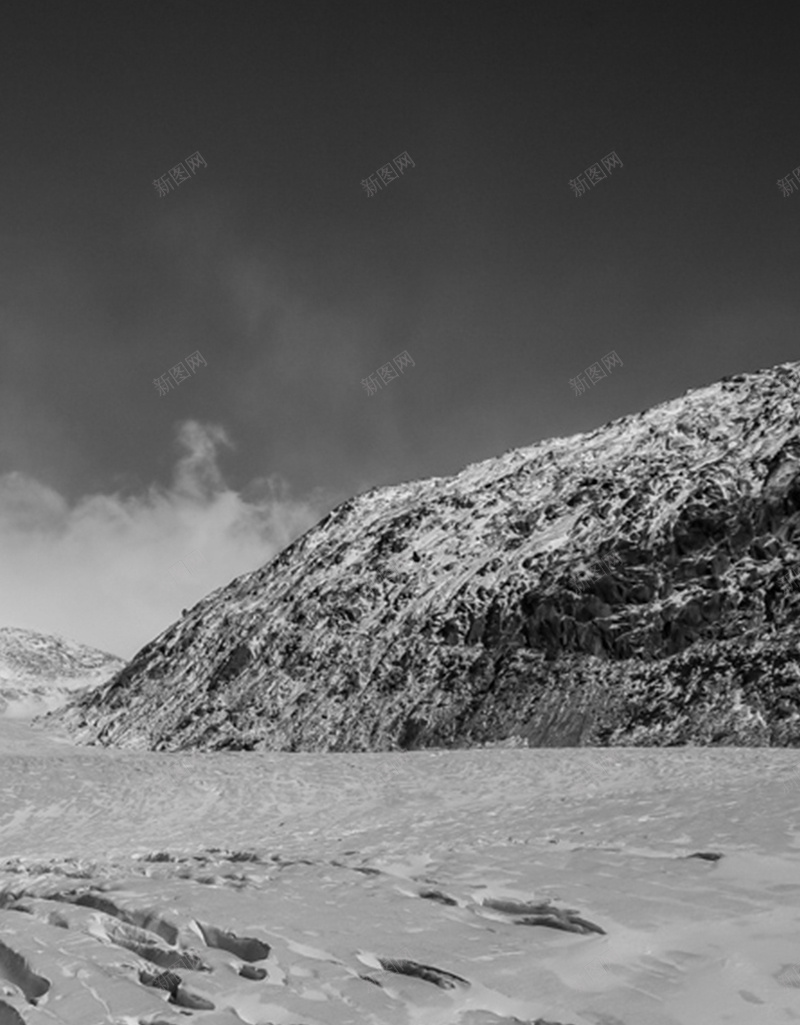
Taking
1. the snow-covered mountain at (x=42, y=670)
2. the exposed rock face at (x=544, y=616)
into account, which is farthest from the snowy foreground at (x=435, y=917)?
the snow-covered mountain at (x=42, y=670)

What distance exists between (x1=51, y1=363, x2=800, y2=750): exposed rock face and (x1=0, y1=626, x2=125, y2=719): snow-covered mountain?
2890cm

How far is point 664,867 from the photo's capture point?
367 inches

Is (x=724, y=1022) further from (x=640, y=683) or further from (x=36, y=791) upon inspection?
(x=640, y=683)

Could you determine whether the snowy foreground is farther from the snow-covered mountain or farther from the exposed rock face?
the snow-covered mountain

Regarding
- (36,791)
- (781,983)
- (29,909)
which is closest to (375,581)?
(36,791)

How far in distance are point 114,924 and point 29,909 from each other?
1.92m

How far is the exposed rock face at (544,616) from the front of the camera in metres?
32.8

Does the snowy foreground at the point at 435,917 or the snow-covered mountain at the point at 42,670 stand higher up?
the snow-covered mountain at the point at 42,670

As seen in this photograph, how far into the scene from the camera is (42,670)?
3573 inches

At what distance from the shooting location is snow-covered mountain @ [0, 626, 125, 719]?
265ft

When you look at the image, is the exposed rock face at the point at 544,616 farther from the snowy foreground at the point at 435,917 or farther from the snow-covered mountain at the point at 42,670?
the snow-covered mountain at the point at 42,670

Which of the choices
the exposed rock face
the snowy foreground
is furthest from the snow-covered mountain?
the snowy foreground

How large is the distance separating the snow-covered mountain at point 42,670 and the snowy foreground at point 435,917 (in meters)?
69.5

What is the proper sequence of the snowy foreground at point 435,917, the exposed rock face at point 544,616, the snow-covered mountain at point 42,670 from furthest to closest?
the snow-covered mountain at point 42,670, the exposed rock face at point 544,616, the snowy foreground at point 435,917
